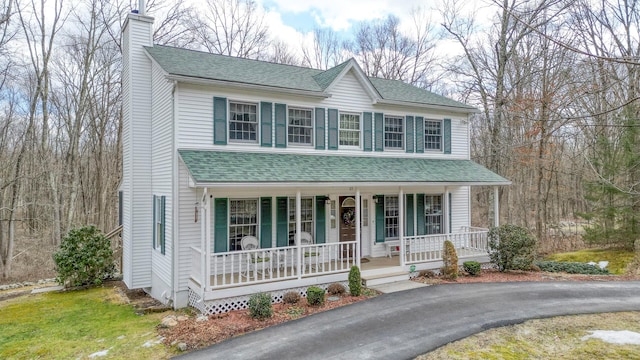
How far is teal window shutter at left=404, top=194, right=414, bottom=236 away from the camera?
45.4 feet

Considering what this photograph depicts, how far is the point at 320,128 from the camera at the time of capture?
12711 mm

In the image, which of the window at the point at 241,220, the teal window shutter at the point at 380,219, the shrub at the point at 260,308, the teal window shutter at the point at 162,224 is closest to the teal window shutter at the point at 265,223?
the window at the point at 241,220

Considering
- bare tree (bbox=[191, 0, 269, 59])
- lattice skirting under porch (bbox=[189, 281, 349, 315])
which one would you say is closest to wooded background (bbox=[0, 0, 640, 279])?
bare tree (bbox=[191, 0, 269, 59])

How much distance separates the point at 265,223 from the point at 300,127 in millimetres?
3553

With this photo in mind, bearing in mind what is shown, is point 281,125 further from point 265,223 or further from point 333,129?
point 265,223

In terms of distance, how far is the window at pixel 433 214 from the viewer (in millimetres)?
14406

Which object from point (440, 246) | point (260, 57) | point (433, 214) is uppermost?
point (260, 57)

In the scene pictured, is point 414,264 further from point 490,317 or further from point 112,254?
point 112,254

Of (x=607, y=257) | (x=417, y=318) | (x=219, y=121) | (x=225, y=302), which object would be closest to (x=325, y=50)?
(x=219, y=121)

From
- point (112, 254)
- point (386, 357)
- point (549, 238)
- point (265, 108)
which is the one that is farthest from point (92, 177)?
point (549, 238)

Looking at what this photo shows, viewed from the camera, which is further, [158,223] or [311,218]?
[311,218]

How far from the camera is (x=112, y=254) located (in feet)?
46.8

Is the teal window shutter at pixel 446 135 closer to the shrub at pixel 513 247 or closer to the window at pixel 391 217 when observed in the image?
the window at pixel 391 217

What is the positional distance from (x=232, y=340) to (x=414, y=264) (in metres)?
6.89
